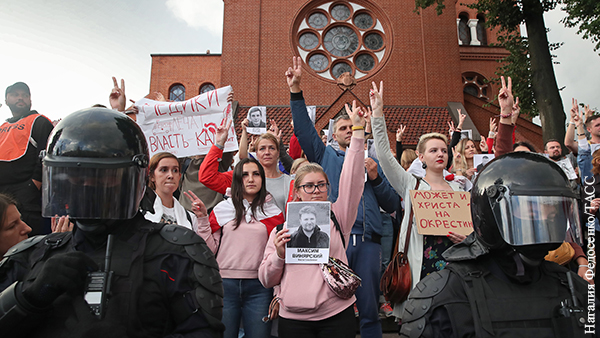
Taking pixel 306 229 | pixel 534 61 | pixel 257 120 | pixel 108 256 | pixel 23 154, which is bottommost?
pixel 108 256

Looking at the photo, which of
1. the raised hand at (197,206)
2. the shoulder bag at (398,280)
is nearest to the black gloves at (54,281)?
the raised hand at (197,206)

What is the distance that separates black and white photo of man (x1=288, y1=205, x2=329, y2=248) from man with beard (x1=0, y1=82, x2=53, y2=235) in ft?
10.5

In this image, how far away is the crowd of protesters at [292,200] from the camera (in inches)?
107

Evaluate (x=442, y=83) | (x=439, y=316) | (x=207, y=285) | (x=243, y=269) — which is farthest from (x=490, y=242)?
(x=442, y=83)

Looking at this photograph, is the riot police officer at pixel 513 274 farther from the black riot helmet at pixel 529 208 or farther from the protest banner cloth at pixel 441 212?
the protest banner cloth at pixel 441 212

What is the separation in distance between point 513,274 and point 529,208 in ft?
1.06

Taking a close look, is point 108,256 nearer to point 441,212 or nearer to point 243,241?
point 243,241

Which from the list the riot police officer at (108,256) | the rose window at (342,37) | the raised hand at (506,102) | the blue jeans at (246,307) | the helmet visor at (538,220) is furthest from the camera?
the rose window at (342,37)

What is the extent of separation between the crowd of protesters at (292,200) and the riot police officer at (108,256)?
0.63 metres

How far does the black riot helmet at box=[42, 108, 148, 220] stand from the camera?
5.12ft

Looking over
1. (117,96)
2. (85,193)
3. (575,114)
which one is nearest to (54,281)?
(85,193)

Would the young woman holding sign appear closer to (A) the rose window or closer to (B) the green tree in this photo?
(B) the green tree

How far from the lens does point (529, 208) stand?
171 cm

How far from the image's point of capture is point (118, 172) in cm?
162
